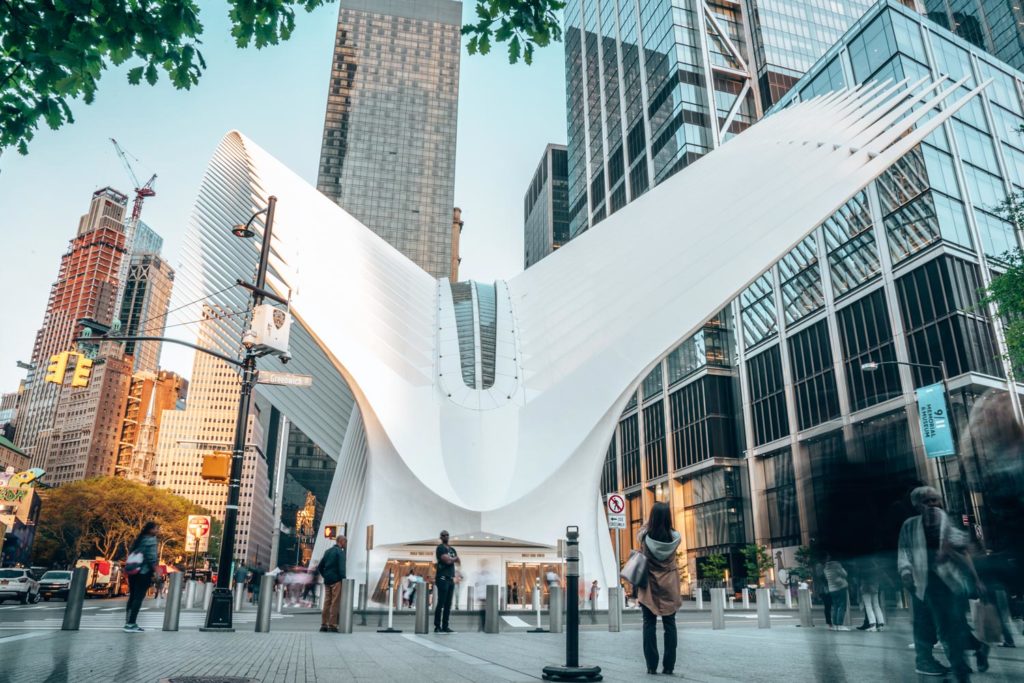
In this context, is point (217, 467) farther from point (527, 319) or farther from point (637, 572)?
point (527, 319)

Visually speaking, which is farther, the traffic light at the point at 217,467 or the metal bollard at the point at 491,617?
the traffic light at the point at 217,467

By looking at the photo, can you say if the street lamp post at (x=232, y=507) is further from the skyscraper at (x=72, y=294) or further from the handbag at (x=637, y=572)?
the skyscraper at (x=72, y=294)

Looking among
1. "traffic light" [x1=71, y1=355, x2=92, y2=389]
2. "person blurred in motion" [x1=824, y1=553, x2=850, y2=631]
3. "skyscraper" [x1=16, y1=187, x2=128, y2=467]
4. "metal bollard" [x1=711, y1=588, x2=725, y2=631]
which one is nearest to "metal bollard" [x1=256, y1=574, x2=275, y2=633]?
"traffic light" [x1=71, y1=355, x2=92, y2=389]

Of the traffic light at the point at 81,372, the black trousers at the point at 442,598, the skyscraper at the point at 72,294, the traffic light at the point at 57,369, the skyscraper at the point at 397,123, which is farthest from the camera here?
the skyscraper at the point at 397,123

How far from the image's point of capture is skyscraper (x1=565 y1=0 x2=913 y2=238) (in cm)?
6406

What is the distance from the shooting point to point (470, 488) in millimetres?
25625

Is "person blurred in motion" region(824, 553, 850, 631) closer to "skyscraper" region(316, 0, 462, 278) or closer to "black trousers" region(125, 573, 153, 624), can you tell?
"black trousers" region(125, 573, 153, 624)

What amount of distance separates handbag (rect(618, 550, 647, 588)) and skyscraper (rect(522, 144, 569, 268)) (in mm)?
108963

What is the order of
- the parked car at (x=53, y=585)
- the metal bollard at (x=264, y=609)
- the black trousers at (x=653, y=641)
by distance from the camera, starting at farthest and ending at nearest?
the parked car at (x=53, y=585)
the metal bollard at (x=264, y=609)
the black trousers at (x=653, y=641)

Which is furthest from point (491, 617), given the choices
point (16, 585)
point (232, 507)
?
point (16, 585)

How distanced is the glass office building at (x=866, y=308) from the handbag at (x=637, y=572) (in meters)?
19.0

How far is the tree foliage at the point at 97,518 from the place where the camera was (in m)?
55.2

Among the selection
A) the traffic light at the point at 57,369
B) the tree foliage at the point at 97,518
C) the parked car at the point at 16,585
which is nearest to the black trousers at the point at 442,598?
the traffic light at the point at 57,369

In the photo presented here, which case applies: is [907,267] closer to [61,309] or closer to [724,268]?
[724,268]
